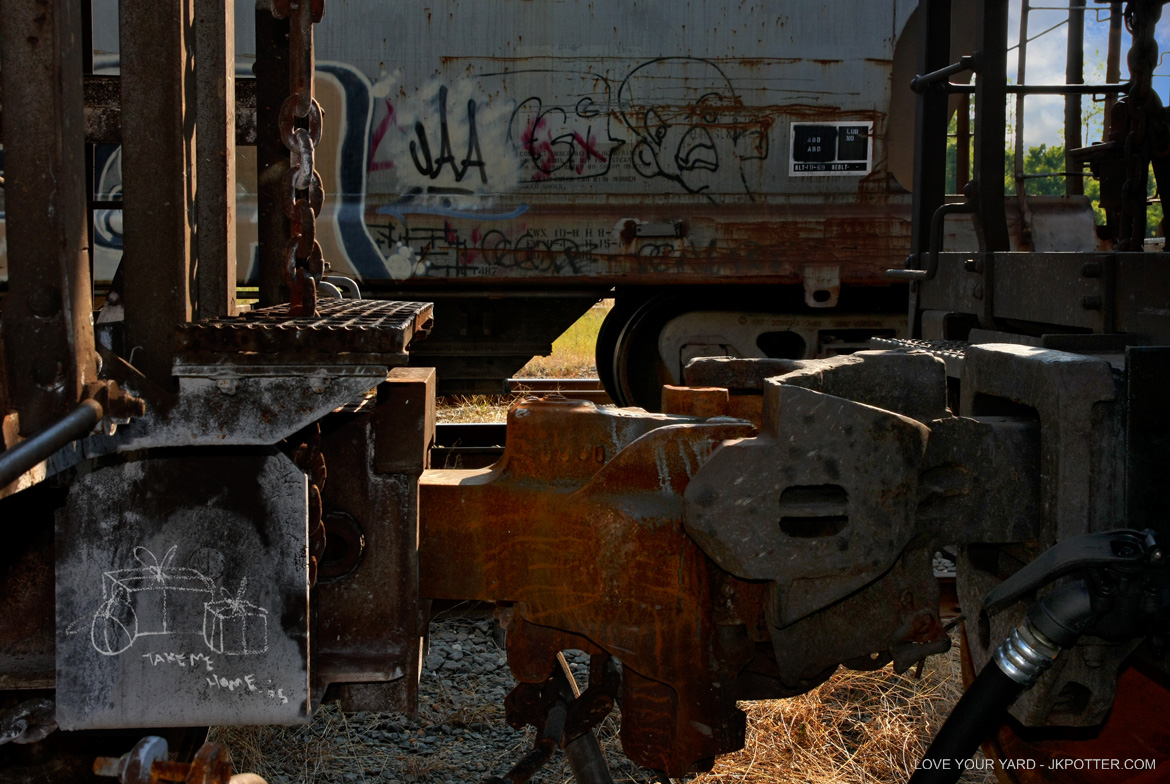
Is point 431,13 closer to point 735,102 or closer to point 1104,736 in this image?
point 735,102

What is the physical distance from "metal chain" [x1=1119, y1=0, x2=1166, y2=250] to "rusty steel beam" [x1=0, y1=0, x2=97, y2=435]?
3.48m

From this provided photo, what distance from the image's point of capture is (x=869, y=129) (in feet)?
22.2

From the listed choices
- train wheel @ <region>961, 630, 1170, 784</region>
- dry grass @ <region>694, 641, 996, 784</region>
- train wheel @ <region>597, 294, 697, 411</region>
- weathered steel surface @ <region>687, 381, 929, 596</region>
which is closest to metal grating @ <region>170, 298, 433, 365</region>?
weathered steel surface @ <region>687, 381, 929, 596</region>

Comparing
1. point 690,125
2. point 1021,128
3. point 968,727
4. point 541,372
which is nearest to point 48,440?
point 968,727

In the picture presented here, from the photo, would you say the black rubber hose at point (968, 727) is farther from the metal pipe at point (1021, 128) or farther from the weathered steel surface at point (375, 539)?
the metal pipe at point (1021, 128)

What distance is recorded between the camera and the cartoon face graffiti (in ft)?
21.6

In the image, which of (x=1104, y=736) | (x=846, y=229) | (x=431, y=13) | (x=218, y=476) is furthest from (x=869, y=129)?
(x=218, y=476)

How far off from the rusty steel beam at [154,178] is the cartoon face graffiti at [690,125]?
5130 mm

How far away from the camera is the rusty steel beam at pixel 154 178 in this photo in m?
1.68

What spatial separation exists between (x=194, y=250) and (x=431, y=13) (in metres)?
5.19

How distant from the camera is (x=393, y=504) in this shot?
1887 mm

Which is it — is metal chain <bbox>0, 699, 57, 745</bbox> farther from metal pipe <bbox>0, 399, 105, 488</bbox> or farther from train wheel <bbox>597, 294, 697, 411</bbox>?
train wheel <bbox>597, 294, 697, 411</bbox>

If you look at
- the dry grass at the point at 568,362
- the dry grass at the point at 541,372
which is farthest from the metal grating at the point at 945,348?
the dry grass at the point at 568,362

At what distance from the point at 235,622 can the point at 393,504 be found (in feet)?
1.18
